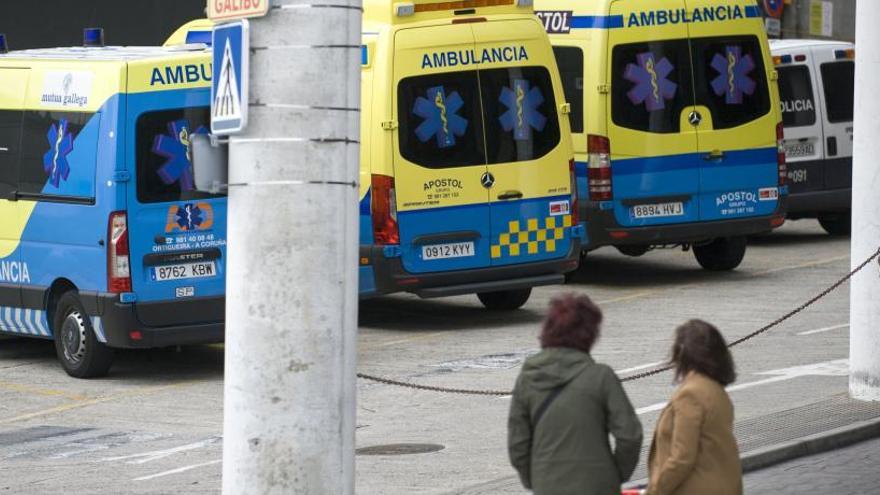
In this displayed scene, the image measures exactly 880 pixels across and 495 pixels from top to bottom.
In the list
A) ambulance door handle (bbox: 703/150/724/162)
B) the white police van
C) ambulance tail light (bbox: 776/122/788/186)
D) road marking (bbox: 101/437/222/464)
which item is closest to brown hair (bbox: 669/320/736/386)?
road marking (bbox: 101/437/222/464)

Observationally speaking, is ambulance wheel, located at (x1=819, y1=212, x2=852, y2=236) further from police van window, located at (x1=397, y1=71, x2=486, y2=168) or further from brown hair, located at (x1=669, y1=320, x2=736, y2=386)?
brown hair, located at (x1=669, y1=320, x2=736, y2=386)

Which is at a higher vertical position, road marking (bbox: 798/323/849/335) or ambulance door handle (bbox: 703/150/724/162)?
ambulance door handle (bbox: 703/150/724/162)

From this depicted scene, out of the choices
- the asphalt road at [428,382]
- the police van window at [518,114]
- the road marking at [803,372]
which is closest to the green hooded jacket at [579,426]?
the asphalt road at [428,382]

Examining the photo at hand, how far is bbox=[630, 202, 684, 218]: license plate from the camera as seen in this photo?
18547mm

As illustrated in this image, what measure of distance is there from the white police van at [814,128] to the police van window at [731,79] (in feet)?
8.29

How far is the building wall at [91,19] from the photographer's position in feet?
74.5

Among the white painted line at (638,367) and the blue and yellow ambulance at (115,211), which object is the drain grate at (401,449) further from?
the blue and yellow ambulance at (115,211)

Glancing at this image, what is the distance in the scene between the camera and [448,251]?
16328mm

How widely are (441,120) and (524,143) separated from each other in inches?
32.0

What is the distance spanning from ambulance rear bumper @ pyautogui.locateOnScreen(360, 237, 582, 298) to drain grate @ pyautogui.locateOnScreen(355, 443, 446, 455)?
14.5ft

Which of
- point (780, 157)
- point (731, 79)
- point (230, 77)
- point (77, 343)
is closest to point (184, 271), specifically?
point (77, 343)

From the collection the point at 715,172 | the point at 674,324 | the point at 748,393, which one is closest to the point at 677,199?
the point at 715,172

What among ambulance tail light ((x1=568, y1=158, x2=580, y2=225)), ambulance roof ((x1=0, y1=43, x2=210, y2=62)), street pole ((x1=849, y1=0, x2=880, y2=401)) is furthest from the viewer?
ambulance tail light ((x1=568, y1=158, x2=580, y2=225))

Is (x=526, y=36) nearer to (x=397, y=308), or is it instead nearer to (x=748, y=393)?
(x=397, y=308)
